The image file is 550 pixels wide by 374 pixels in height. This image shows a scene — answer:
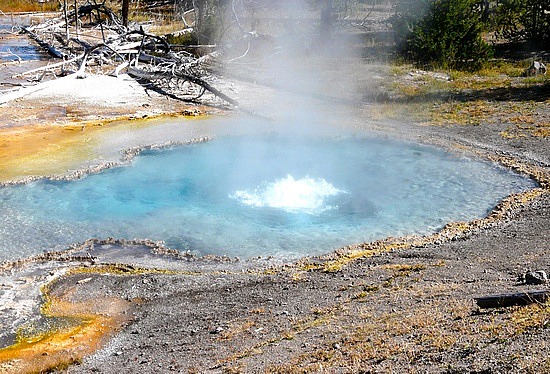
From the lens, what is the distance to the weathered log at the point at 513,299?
181 inches

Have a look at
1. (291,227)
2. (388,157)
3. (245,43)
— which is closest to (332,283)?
(291,227)

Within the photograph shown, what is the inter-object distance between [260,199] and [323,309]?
402 centimetres

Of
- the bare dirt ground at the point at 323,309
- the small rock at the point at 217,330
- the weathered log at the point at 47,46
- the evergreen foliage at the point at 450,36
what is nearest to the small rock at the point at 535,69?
the evergreen foliage at the point at 450,36

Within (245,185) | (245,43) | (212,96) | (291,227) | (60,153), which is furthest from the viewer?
(245,43)

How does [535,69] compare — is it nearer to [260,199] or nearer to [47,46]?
[260,199]

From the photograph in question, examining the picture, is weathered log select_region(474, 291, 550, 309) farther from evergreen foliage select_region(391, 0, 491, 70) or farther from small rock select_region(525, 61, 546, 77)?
evergreen foliage select_region(391, 0, 491, 70)

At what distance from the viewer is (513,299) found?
469 centimetres

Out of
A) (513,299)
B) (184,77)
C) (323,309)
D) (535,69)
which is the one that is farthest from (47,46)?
(513,299)

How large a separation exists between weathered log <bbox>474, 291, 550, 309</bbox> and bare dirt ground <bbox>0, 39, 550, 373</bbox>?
2.8 inches

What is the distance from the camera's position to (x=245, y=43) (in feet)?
73.8

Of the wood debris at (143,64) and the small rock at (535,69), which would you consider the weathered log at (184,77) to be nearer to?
the wood debris at (143,64)

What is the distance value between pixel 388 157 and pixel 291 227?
149 inches

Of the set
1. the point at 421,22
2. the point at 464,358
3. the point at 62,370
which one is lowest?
the point at 62,370

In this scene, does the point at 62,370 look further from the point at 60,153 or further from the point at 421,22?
the point at 421,22
